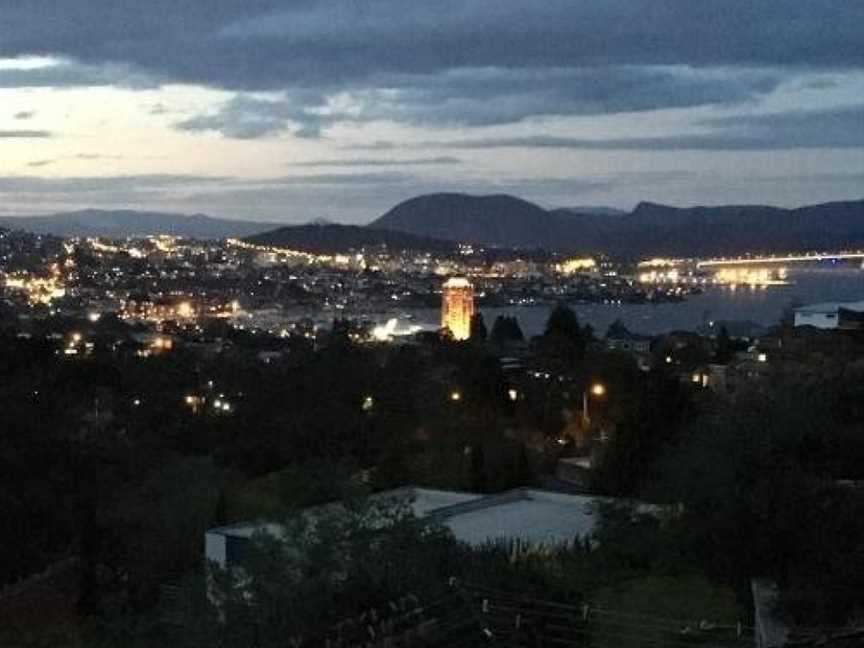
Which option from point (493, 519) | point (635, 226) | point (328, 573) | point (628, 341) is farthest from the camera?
point (635, 226)

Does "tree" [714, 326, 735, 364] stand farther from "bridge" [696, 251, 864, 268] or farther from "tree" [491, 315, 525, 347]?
"bridge" [696, 251, 864, 268]

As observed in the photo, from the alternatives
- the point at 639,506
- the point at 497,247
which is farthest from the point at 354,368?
the point at 497,247

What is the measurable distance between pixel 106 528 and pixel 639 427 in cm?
599

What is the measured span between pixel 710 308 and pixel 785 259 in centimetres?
432

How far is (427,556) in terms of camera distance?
26.2 feet

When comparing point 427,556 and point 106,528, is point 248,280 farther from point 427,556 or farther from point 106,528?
point 427,556

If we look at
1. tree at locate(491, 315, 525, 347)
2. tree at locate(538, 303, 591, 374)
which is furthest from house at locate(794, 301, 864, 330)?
tree at locate(491, 315, 525, 347)

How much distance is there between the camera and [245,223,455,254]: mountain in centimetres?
9988

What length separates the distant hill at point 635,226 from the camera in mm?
71188

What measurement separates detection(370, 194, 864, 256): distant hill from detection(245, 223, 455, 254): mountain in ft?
11.2

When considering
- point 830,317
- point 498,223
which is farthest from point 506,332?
point 498,223

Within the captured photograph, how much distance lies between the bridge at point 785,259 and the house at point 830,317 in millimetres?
23638

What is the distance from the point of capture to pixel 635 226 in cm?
9225

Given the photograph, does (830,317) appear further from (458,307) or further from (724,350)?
(458,307)
